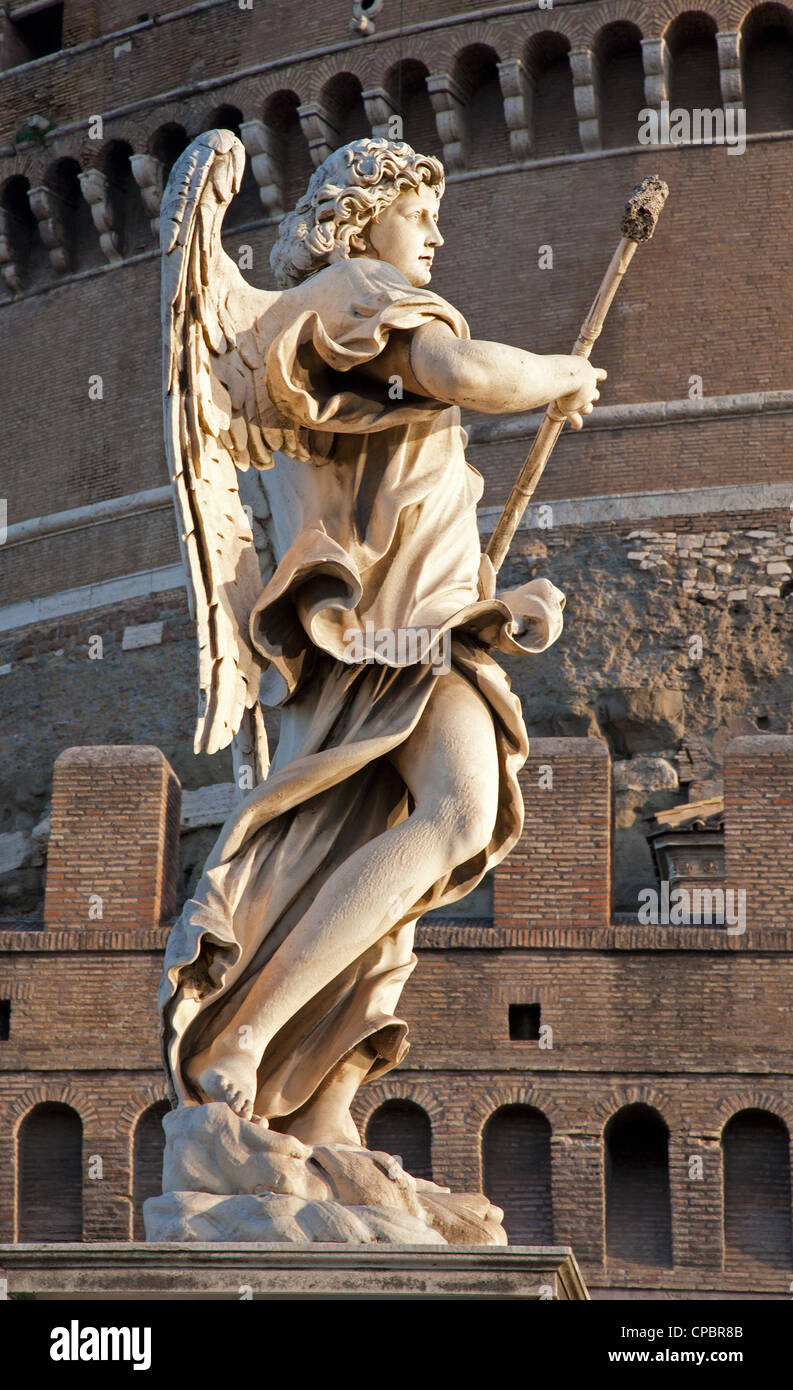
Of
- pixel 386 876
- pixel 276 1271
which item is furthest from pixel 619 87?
pixel 276 1271

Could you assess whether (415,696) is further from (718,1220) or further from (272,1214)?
(718,1220)

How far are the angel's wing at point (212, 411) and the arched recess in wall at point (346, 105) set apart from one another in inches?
726

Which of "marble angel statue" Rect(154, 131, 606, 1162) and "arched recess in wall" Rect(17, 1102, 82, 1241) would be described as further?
"arched recess in wall" Rect(17, 1102, 82, 1241)

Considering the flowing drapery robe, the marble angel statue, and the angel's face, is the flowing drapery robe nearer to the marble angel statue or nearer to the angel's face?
the marble angel statue

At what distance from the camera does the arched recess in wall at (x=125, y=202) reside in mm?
24172

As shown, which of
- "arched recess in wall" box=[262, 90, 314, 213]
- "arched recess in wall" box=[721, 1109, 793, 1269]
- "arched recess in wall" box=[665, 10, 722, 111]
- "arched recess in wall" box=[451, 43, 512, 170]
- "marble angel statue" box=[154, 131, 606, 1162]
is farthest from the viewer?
"arched recess in wall" box=[262, 90, 314, 213]

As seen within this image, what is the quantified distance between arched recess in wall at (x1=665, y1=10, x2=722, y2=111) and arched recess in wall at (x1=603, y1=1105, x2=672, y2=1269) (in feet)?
34.7

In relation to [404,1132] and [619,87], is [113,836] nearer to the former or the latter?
[404,1132]

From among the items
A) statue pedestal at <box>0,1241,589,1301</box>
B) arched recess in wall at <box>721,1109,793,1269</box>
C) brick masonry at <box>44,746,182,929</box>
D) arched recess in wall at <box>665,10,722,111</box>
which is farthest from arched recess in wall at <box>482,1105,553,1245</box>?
statue pedestal at <box>0,1241,589,1301</box>

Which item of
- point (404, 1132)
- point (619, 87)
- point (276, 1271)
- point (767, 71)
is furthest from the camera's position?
point (619, 87)

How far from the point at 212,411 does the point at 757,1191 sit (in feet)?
35.9

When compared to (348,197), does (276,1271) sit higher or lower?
lower

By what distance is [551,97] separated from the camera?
893 inches

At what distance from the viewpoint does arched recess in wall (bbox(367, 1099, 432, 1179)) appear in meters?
15.3
